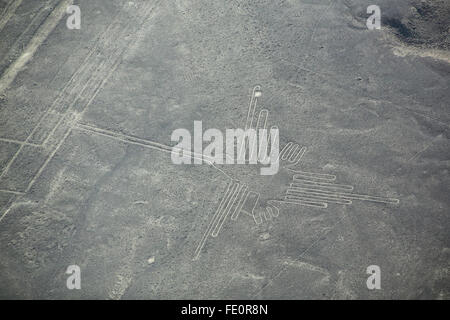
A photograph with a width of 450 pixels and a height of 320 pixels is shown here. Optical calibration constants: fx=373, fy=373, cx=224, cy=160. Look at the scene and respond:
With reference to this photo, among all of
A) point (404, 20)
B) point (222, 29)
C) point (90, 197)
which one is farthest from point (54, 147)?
point (404, 20)

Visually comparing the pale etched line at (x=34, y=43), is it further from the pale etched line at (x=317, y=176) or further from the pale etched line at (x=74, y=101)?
the pale etched line at (x=317, y=176)

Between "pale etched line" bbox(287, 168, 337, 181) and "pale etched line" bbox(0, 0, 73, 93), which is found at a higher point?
"pale etched line" bbox(0, 0, 73, 93)

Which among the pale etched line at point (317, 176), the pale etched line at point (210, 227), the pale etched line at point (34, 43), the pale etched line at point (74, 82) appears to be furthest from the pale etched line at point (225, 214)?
the pale etched line at point (34, 43)

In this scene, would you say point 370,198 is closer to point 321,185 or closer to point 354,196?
Result: point 354,196

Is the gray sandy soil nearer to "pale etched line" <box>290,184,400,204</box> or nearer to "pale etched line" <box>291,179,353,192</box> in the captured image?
"pale etched line" <box>290,184,400,204</box>

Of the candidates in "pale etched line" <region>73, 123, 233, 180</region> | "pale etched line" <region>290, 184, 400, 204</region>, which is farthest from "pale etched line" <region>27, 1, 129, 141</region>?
"pale etched line" <region>290, 184, 400, 204</region>

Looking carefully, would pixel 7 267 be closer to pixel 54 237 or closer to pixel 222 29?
pixel 54 237
